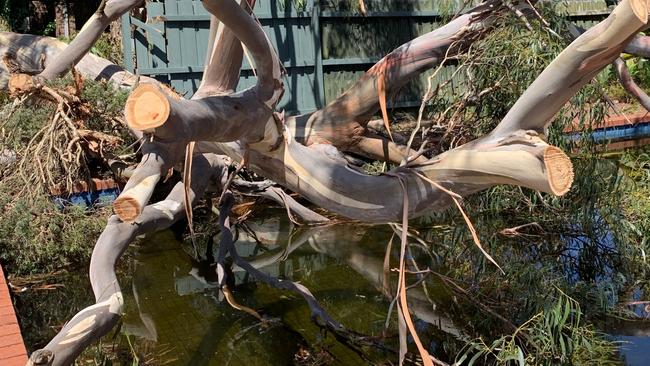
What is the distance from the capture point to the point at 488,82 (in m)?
5.20

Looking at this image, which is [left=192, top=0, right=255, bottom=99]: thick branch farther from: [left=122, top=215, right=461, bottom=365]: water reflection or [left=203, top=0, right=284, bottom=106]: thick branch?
[left=122, top=215, right=461, bottom=365]: water reflection

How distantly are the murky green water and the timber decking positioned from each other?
0.52 metres

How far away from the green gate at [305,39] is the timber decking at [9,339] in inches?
197

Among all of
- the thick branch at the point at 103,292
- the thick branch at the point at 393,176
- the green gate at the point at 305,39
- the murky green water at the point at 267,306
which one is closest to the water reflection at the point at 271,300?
the murky green water at the point at 267,306

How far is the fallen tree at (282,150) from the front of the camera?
2645 millimetres

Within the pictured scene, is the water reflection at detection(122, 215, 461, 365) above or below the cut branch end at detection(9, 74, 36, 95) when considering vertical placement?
below

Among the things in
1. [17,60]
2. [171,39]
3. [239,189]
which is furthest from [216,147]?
[171,39]

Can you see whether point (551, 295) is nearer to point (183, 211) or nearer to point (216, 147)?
point (216, 147)

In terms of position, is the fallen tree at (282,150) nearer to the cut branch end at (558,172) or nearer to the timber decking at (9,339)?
the cut branch end at (558,172)

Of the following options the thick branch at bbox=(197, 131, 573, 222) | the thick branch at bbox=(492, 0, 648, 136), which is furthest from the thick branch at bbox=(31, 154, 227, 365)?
the thick branch at bbox=(492, 0, 648, 136)

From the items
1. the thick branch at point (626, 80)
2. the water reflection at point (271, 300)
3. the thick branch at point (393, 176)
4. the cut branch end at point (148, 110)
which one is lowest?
the water reflection at point (271, 300)

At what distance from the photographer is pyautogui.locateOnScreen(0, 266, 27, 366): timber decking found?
339 centimetres

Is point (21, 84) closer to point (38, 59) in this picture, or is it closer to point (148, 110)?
point (38, 59)

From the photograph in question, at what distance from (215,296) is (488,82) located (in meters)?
2.53
